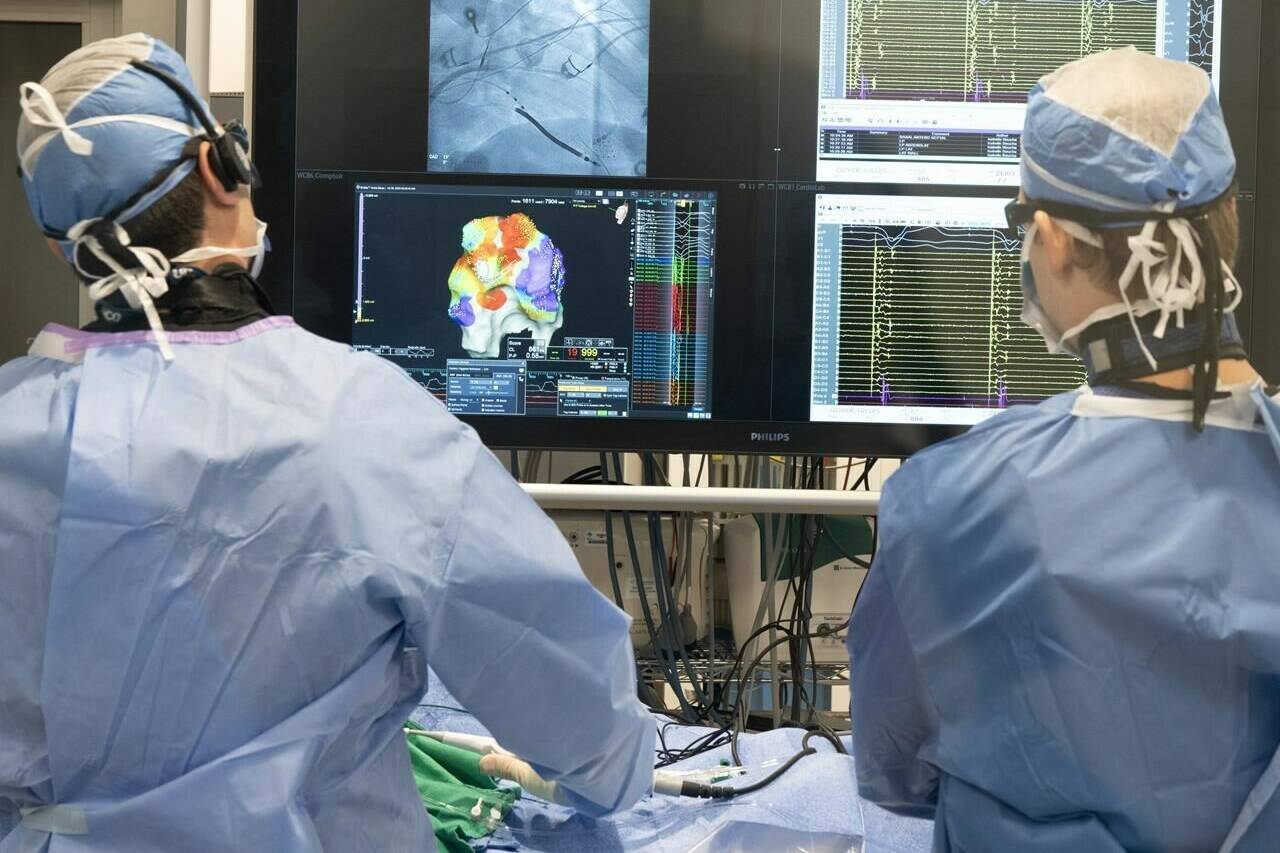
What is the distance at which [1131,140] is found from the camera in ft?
4.15

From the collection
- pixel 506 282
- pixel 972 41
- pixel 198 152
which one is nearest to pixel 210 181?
pixel 198 152

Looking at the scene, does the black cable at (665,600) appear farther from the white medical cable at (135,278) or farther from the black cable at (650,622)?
the white medical cable at (135,278)

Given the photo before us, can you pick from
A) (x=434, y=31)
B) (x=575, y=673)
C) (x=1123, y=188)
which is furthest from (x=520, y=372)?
(x=1123, y=188)

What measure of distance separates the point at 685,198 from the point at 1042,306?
1.07 metres

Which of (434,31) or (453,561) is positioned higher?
(434,31)

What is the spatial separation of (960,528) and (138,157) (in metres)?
0.88

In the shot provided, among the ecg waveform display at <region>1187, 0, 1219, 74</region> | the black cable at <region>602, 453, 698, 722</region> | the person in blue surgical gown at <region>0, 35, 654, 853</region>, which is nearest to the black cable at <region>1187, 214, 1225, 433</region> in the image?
the person in blue surgical gown at <region>0, 35, 654, 853</region>

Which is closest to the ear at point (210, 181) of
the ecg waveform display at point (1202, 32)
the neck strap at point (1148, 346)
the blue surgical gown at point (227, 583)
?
the blue surgical gown at point (227, 583)

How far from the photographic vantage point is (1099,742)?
122 cm

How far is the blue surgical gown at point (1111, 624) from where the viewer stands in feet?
3.91

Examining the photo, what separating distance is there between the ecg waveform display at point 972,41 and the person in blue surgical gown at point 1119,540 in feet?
3.41

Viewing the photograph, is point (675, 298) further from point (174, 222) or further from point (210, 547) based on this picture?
point (210, 547)

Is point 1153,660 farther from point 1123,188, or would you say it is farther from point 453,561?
point 453,561

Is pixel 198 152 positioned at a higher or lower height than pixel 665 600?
higher
